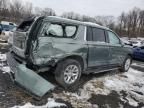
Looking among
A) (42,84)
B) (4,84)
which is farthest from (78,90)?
(4,84)

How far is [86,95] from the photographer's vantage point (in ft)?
16.4

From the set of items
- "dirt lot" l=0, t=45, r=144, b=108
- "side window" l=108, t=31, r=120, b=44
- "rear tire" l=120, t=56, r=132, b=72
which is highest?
"side window" l=108, t=31, r=120, b=44

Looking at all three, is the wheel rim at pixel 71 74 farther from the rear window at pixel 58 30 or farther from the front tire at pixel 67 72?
the rear window at pixel 58 30

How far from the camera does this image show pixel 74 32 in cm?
532

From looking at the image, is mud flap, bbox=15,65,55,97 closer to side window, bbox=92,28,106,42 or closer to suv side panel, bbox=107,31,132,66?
side window, bbox=92,28,106,42

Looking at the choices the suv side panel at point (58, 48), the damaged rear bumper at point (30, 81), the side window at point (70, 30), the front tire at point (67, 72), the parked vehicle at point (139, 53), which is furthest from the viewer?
the parked vehicle at point (139, 53)

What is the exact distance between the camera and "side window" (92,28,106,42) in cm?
595

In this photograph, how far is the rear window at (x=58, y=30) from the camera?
15.4ft

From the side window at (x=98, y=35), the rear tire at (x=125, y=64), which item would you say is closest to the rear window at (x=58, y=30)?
the side window at (x=98, y=35)

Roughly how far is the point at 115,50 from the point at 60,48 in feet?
9.32

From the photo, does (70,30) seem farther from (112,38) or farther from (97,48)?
(112,38)

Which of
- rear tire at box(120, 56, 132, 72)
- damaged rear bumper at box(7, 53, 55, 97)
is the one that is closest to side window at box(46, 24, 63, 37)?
damaged rear bumper at box(7, 53, 55, 97)

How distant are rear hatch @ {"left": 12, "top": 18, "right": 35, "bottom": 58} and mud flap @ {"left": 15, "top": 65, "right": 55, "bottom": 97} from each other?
49 cm

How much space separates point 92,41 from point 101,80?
1.51 meters
